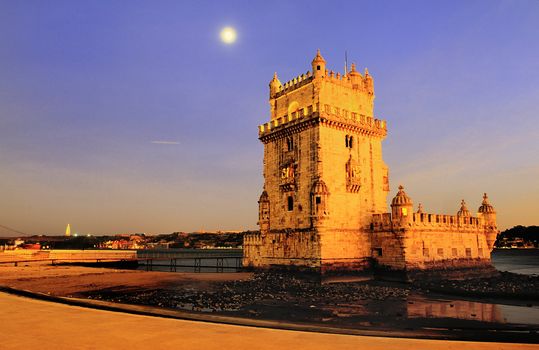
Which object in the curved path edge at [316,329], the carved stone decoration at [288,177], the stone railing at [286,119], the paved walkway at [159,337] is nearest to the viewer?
the paved walkway at [159,337]

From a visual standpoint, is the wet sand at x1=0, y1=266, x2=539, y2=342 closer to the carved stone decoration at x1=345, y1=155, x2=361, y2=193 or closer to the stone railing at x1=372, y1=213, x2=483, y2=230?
the stone railing at x1=372, y1=213, x2=483, y2=230

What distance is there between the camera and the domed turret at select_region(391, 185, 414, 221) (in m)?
37.5

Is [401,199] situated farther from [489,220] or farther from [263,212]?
[489,220]

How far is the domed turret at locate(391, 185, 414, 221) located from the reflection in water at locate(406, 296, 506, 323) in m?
10.3

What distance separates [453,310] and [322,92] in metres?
23.4

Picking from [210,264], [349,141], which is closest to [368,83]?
[349,141]

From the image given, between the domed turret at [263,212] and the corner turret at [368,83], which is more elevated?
the corner turret at [368,83]

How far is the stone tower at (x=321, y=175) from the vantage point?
37.3 m

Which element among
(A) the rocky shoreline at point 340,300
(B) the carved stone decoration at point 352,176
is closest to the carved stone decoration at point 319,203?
(B) the carved stone decoration at point 352,176

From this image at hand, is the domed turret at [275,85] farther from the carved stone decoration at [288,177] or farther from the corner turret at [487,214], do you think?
the corner turret at [487,214]

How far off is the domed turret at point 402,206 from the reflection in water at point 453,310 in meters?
10.3

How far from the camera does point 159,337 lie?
439 inches

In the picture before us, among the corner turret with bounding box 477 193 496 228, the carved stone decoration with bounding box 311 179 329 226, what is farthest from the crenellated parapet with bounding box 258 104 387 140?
the corner turret with bounding box 477 193 496 228

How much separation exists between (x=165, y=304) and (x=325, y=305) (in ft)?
29.9
